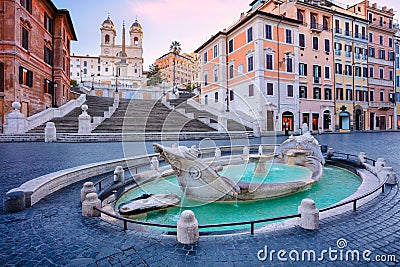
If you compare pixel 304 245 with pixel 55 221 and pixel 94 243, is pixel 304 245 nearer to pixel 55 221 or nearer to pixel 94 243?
pixel 94 243

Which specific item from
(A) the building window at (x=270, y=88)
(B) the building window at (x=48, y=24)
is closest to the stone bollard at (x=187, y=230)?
(A) the building window at (x=270, y=88)

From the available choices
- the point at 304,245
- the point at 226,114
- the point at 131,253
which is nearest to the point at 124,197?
the point at 131,253

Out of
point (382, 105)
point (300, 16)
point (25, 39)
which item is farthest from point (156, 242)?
point (382, 105)

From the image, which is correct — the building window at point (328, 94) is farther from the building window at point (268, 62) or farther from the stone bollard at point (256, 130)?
the stone bollard at point (256, 130)

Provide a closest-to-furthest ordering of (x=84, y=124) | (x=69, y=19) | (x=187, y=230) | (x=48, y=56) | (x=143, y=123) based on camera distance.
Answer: (x=187, y=230), (x=84, y=124), (x=143, y=123), (x=48, y=56), (x=69, y=19)

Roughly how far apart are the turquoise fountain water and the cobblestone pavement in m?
1.24

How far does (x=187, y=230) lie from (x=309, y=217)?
7.00 ft

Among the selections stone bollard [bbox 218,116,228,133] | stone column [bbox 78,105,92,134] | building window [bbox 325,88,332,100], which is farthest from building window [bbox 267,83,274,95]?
stone column [bbox 78,105,92,134]

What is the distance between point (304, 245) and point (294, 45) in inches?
1417

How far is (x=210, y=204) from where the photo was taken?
6227 millimetres

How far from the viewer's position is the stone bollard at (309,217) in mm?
4035

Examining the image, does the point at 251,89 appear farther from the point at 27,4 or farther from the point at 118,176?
the point at 118,176

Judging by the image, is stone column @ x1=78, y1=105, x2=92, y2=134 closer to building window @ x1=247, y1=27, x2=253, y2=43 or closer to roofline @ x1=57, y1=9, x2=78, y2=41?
roofline @ x1=57, y1=9, x2=78, y2=41

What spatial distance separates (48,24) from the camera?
29.4 metres
